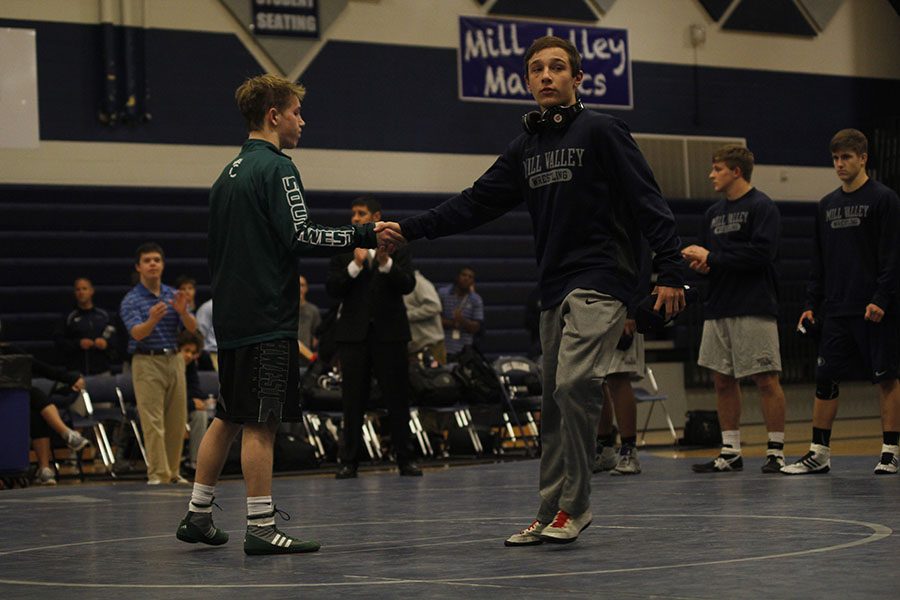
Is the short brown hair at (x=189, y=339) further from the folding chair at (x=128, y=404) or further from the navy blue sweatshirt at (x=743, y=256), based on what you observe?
the navy blue sweatshirt at (x=743, y=256)

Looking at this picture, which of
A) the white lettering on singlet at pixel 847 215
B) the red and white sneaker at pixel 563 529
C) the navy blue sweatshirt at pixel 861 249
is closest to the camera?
the red and white sneaker at pixel 563 529

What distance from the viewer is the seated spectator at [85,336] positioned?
480 inches

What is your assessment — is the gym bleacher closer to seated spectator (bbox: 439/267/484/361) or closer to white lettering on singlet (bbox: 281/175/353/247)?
seated spectator (bbox: 439/267/484/361)

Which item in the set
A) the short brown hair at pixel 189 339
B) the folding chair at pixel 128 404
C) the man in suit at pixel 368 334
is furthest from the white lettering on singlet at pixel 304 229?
the folding chair at pixel 128 404

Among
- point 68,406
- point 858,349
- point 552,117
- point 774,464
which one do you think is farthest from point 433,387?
point 552,117

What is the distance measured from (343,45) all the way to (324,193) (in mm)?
1673

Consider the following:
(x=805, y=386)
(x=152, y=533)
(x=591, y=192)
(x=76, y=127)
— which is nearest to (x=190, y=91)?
(x=76, y=127)

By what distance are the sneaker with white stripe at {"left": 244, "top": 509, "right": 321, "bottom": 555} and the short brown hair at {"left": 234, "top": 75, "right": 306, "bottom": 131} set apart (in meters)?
1.42

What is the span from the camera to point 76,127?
1313 centimetres

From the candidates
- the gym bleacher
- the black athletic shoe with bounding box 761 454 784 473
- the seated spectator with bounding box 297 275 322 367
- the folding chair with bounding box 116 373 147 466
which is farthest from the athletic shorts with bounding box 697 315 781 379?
the gym bleacher

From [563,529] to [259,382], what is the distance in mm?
1137

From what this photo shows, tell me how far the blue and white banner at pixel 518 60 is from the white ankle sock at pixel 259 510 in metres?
10.8

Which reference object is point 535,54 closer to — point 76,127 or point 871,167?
point 76,127

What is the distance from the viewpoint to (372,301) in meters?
8.70
